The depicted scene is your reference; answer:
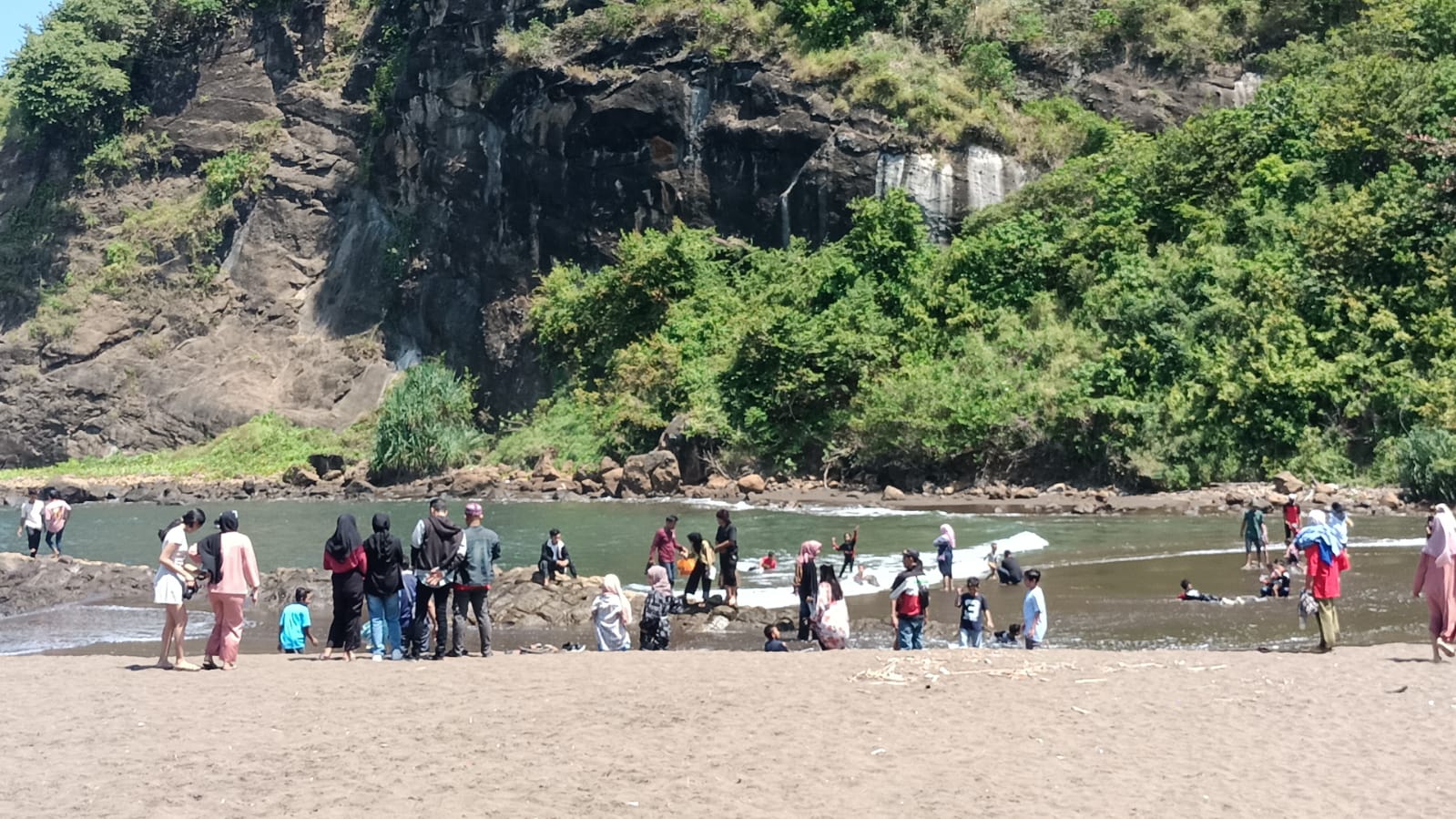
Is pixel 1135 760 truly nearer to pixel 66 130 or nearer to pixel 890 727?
pixel 890 727

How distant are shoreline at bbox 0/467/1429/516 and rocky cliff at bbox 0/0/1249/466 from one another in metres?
7.30

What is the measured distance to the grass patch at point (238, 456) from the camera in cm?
5522

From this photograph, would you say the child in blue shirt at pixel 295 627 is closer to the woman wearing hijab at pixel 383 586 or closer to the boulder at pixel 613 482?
the woman wearing hijab at pixel 383 586

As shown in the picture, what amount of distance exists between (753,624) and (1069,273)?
24588 mm

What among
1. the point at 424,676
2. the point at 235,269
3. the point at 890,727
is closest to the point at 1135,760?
the point at 890,727

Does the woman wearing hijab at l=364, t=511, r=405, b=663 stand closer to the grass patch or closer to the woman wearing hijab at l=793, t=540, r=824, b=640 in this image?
the woman wearing hijab at l=793, t=540, r=824, b=640

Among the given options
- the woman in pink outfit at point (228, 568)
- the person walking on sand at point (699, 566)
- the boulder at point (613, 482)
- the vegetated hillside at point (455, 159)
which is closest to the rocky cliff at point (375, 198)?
the vegetated hillside at point (455, 159)

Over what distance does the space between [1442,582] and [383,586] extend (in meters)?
9.57

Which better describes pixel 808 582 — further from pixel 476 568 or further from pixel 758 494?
pixel 758 494

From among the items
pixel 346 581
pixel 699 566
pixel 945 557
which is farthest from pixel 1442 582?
pixel 346 581

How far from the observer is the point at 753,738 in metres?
10.8

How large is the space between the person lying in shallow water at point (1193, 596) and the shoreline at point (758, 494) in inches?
321

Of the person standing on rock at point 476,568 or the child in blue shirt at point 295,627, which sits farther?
the child in blue shirt at point 295,627

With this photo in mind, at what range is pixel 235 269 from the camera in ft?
208
